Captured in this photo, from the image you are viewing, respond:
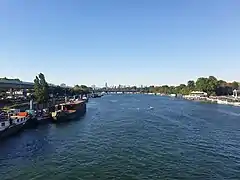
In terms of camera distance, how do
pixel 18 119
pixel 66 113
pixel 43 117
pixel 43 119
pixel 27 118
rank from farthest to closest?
pixel 66 113, pixel 43 117, pixel 43 119, pixel 27 118, pixel 18 119

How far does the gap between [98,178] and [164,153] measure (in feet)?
33.0

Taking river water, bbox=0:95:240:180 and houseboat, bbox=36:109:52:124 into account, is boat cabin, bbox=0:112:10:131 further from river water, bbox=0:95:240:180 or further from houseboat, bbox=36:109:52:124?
houseboat, bbox=36:109:52:124

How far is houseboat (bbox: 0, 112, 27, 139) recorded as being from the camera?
37.1 meters

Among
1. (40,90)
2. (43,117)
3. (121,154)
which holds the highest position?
(40,90)

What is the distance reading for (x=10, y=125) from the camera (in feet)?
129

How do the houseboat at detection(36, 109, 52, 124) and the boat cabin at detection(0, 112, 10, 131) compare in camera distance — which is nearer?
the boat cabin at detection(0, 112, 10, 131)

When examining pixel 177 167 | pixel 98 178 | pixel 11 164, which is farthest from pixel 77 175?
pixel 177 167

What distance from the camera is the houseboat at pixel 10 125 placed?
37.1 meters

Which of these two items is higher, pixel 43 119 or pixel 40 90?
pixel 40 90

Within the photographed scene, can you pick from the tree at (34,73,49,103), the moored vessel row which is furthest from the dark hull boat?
the tree at (34,73,49,103)

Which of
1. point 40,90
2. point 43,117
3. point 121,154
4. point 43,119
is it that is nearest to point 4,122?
point 43,119

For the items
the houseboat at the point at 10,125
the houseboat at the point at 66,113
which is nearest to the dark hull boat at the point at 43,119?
the houseboat at the point at 66,113

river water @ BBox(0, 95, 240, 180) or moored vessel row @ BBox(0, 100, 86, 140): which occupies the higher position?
moored vessel row @ BBox(0, 100, 86, 140)

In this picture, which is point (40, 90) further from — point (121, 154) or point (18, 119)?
point (121, 154)
